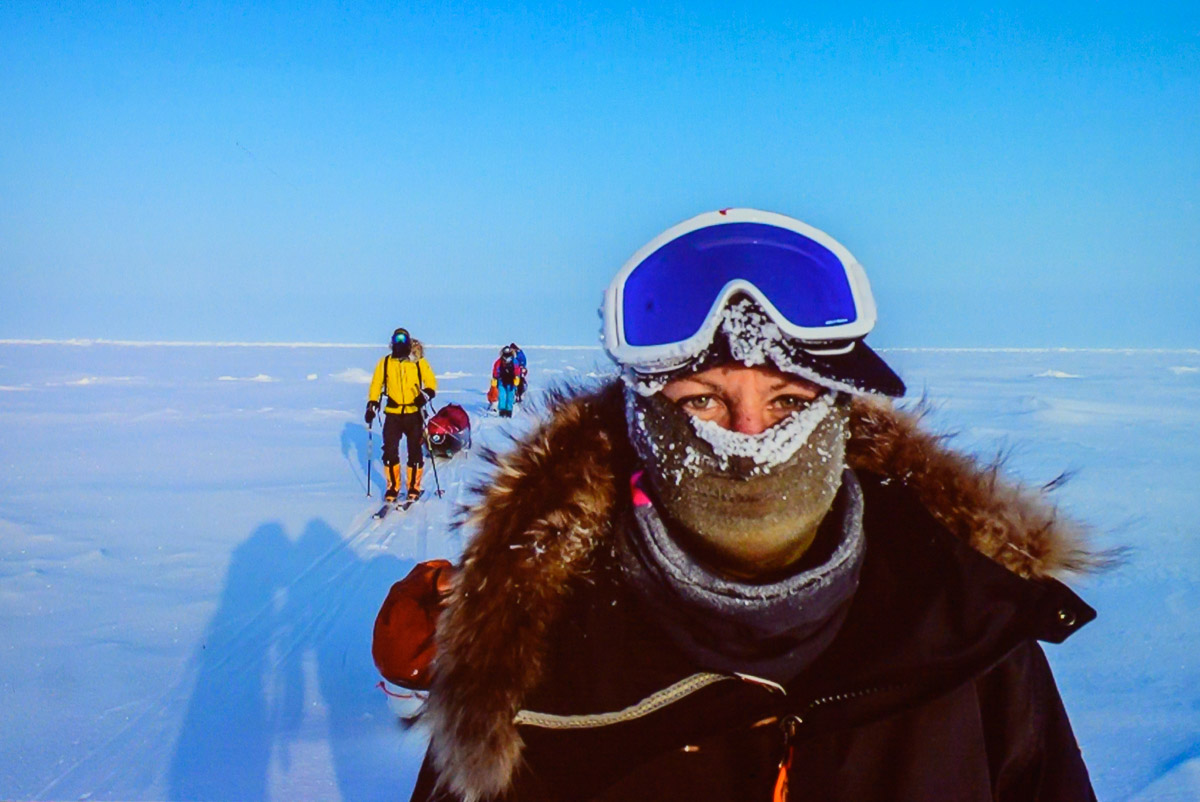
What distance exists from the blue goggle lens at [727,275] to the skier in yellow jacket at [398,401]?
6902mm

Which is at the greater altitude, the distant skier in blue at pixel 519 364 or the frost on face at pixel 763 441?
the frost on face at pixel 763 441

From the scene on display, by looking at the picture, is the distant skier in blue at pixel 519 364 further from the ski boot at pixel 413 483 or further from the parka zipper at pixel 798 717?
the parka zipper at pixel 798 717

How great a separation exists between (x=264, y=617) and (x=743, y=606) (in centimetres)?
470

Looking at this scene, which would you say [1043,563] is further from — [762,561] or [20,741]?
[20,741]

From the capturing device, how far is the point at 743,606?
1263 millimetres

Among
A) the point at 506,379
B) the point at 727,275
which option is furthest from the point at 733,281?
the point at 506,379

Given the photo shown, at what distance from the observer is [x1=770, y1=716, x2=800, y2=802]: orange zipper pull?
4.01ft

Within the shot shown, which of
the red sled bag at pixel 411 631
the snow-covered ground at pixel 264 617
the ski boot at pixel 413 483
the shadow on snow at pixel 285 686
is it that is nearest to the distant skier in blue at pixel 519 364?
the snow-covered ground at pixel 264 617

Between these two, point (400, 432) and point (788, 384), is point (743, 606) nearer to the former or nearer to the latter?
point (788, 384)

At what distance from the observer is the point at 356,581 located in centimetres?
574

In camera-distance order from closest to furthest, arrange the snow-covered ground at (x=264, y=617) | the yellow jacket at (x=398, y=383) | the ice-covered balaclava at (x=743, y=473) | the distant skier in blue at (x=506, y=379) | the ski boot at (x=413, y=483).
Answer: the ice-covered balaclava at (x=743, y=473) → the snow-covered ground at (x=264, y=617) → the yellow jacket at (x=398, y=383) → the ski boot at (x=413, y=483) → the distant skier in blue at (x=506, y=379)

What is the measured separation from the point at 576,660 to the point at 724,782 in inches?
12.5

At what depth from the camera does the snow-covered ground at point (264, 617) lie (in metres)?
3.32

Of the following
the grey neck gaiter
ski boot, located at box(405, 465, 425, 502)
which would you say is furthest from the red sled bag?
ski boot, located at box(405, 465, 425, 502)
